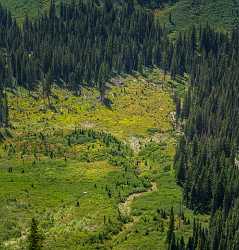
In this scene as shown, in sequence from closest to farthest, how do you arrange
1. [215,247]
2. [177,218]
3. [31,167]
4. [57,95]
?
1. [215,247]
2. [177,218]
3. [31,167]
4. [57,95]

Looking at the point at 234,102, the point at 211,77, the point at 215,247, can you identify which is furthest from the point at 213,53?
the point at 215,247

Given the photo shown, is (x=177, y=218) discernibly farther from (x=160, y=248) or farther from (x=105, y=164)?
(x=105, y=164)

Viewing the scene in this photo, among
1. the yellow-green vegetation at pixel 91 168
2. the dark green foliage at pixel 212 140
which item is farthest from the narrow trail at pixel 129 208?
the dark green foliage at pixel 212 140

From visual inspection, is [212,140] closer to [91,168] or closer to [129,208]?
[91,168]

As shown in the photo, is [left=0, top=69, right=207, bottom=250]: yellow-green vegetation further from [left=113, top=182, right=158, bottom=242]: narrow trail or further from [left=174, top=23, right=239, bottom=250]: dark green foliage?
[left=174, top=23, right=239, bottom=250]: dark green foliage

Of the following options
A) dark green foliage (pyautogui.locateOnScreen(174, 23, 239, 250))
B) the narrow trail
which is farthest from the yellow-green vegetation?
dark green foliage (pyautogui.locateOnScreen(174, 23, 239, 250))
